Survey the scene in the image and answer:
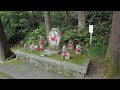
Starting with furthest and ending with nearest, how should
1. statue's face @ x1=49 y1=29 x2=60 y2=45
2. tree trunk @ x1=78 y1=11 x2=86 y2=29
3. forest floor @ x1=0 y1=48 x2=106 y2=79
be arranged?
1. tree trunk @ x1=78 y1=11 x2=86 y2=29
2. statue's face @ x1=49 y1=29 x2=60 y2=45
3. forest floor @ x1=0 y1=48 x2=106 y2=79

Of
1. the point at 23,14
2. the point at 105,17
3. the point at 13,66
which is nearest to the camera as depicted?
the point at 13,66

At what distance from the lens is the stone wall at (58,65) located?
4.55 meters

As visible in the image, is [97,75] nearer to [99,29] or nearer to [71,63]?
[71,63]

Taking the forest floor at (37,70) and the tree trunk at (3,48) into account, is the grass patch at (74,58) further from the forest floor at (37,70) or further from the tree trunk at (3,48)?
the tree trunk at (3,48)

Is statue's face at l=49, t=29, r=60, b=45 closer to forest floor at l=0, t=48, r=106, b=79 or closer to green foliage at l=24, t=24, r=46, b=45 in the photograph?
forest floor at l=0, t=48, r=106, b=79

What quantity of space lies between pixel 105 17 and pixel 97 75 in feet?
14.3

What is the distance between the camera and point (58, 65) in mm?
4891

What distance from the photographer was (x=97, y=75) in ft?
15.1

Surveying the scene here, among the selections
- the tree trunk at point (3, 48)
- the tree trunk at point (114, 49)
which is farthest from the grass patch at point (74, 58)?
the tree trunk at point (3, 48)

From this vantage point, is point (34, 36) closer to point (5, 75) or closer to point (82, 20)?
point (82, 20)

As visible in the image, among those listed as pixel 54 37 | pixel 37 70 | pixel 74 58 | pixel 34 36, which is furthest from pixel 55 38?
pixel 34 36

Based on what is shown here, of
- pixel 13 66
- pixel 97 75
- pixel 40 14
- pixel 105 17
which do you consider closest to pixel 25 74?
pixel 13 66

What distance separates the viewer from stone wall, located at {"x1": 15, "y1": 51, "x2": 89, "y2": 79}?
4547 millimetres

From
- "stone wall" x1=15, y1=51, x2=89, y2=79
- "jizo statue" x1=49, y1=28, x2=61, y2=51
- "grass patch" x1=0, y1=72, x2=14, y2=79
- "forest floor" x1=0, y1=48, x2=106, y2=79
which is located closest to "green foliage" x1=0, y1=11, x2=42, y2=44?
"stone wall" x1=15, y1=51, x2=89, y2=79
